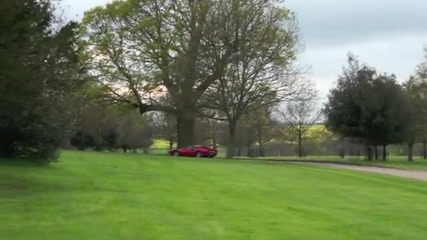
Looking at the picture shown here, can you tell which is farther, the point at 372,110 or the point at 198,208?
the point at 372,110

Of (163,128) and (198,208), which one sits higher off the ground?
(163,128)

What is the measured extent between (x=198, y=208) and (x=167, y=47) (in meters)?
48.1

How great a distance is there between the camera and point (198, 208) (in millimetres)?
17031

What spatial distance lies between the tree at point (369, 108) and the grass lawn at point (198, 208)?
1320 inches

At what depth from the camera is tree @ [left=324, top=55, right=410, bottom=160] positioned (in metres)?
61.9

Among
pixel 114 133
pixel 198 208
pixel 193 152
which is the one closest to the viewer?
pixel 198 208

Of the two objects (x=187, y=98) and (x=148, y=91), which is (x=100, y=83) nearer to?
(x=148, y=91)

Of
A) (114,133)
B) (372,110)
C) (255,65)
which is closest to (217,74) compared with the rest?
(255,65)

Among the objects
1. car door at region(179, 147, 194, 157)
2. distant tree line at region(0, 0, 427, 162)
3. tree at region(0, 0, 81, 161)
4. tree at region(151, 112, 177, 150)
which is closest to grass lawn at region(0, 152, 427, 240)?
tree at region(0, 0, 81, 161)

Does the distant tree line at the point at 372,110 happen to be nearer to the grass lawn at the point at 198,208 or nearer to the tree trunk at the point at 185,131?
the tree trunk at the point at 185,131

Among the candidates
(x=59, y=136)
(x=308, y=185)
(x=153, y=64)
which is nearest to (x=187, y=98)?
(x=153, y=64)

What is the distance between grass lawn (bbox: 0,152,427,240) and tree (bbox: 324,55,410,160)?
33530 mm

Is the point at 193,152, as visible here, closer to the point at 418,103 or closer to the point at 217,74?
the point at 217,74

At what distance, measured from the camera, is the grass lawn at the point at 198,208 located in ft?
42.7
